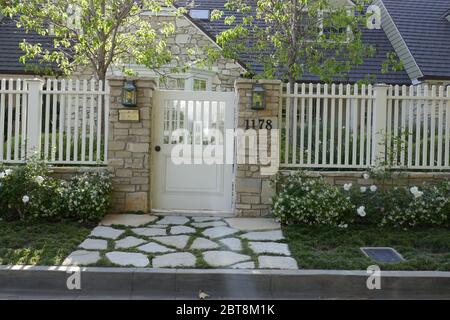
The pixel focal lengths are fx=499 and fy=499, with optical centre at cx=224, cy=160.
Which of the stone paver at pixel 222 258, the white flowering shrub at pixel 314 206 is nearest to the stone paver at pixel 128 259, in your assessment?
the stone paver at pixel 222 258

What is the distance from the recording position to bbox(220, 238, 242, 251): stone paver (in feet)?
19.1

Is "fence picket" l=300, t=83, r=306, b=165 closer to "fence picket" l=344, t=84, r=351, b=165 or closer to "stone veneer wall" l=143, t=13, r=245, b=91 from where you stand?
"fence picket" l=344, t=84, r=351, b=165

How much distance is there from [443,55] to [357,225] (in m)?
10.8

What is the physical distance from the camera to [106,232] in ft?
21.2

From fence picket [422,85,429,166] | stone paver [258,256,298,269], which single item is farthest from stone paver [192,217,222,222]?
fence picket [422,85,429,166]

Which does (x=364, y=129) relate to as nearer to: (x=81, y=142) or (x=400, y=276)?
(x=400, y=276)

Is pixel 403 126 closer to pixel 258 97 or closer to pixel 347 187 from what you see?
pixel 347 187

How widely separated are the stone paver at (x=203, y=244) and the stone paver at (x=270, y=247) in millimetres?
451

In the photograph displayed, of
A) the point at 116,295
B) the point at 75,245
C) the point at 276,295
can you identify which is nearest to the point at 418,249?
the point at 276,295

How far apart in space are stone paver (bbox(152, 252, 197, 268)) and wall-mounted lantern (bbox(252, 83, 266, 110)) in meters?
2.75

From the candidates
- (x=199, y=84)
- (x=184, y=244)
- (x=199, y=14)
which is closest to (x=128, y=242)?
(x=184, y=244)

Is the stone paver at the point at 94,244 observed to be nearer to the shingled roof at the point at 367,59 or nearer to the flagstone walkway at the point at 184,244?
the flagstone walkway at the point at 184,244

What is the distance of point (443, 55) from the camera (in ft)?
50.8

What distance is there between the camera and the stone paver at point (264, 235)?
6305 mm
